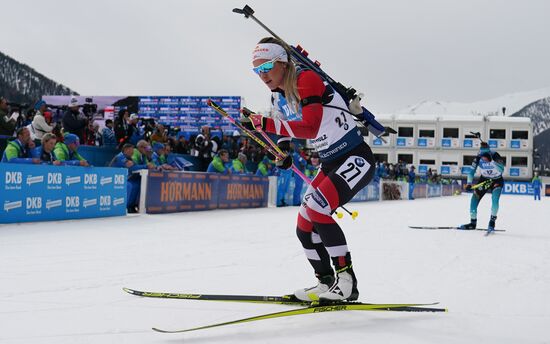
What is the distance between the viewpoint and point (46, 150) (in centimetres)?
1050

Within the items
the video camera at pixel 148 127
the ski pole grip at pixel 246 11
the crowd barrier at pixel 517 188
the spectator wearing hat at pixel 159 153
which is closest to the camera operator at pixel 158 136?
the spectator wearing hat at pixel 159 153

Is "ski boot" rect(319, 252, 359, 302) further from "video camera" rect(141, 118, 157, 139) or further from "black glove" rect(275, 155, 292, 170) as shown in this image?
"video camera" rect(141, 118, 157, 139)

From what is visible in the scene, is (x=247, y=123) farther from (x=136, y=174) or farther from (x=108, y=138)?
(x=108, y=138)

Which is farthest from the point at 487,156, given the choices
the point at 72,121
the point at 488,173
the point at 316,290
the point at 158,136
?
the point at 72,121

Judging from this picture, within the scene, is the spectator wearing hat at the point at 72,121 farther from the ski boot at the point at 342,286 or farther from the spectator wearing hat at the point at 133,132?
the ski boot at the point at 342,286

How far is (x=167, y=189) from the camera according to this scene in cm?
1348

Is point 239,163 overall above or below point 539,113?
below

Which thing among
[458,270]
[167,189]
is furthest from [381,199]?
[458,270]

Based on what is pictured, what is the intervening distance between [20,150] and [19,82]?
24187 mm

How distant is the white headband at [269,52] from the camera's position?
3.73m

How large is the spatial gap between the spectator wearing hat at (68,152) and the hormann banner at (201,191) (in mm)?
2065

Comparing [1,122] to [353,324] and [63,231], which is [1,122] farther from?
[353,324]

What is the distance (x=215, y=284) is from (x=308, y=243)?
112cm

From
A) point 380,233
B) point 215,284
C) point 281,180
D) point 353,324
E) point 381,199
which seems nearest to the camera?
point 353,324
